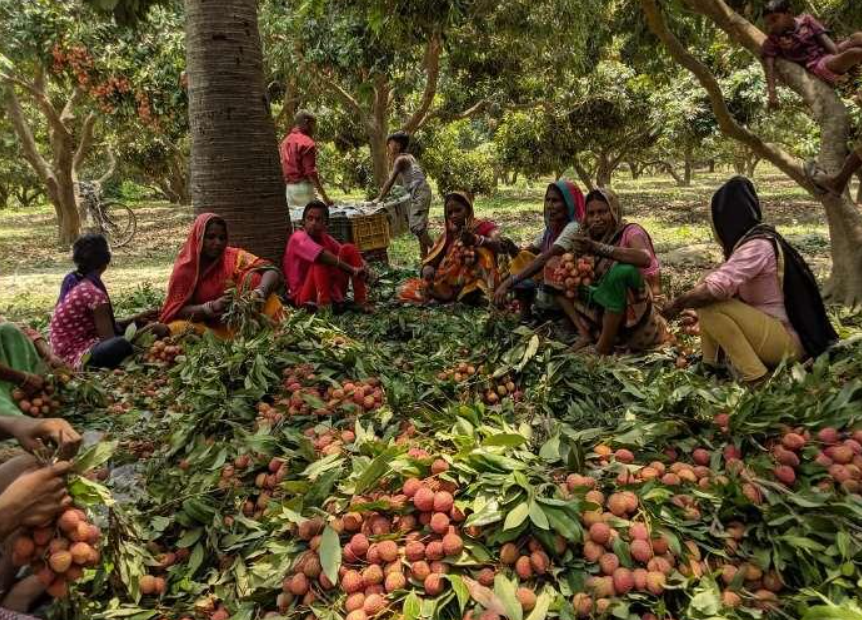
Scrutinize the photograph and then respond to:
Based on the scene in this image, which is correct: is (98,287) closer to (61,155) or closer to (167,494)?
(167,494)

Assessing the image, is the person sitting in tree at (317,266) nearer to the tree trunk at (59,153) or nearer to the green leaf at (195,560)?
→ the green leaf at (195,560)

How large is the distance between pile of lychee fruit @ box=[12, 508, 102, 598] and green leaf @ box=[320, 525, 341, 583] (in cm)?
56

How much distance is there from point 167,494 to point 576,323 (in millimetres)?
2572

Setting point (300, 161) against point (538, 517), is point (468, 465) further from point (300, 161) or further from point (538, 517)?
point (300, 161)

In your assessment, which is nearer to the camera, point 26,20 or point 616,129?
point 26,20

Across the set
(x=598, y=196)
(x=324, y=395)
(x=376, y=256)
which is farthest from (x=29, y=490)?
(x=376, y=256)

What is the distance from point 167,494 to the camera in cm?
226

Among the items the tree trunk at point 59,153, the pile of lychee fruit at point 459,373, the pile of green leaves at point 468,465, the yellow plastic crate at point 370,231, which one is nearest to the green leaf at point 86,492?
the pile of green leaves at point 468,465

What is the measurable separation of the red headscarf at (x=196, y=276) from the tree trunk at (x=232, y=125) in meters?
0.56

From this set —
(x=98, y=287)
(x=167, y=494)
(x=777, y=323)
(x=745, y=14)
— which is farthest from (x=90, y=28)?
(x=777, y=323)

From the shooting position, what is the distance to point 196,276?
4027mm

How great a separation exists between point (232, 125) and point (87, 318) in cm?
162

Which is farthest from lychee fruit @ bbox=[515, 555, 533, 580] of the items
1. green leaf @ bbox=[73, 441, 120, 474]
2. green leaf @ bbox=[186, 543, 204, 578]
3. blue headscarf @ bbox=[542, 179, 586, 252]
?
blue headscarf @ bbox=[542, 179, 586, 252]

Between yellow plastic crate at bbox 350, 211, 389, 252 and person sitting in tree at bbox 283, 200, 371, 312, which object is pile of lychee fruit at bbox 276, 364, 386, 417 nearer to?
person sitting in tree at bbox 283, 200, 371, 312
